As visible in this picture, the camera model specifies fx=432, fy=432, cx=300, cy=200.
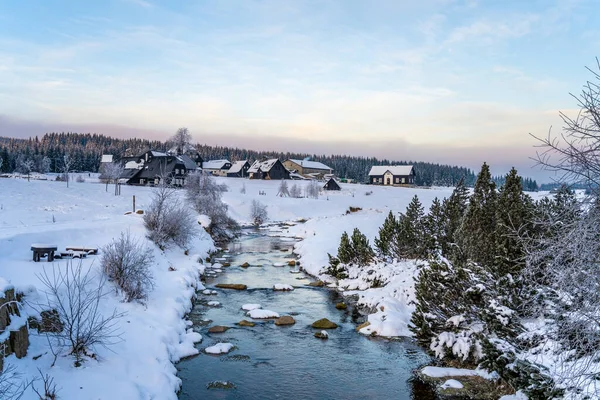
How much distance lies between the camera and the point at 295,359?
14.8m

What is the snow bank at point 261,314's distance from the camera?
62.5ft

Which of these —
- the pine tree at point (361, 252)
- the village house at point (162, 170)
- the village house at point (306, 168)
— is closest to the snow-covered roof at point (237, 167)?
the village house at point (306, 168)

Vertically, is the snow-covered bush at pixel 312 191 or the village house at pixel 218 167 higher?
the village house at pixel 218 167

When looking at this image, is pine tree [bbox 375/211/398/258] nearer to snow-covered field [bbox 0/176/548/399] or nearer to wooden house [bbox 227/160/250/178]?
snow-covered field [bbox 0/176/548/399]

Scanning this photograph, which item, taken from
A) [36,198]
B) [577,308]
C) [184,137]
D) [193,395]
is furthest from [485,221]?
[184,137]

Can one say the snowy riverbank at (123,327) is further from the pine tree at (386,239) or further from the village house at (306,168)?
the village house at (306,168)

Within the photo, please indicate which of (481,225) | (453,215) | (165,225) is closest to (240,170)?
(165,225)

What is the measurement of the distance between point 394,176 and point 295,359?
108m

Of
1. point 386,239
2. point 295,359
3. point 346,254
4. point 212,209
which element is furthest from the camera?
point 212,209

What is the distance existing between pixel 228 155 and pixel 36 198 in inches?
5448

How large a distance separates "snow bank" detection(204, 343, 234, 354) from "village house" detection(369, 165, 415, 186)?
345ft

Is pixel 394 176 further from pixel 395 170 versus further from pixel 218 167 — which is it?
pixel 218 167

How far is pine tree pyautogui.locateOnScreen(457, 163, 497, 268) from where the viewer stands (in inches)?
608

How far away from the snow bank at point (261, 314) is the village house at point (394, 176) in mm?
100971
